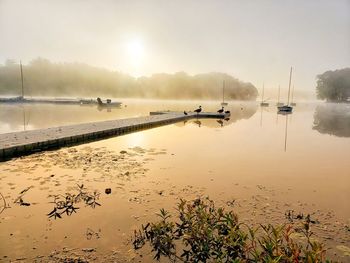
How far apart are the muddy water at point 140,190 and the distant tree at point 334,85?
122026 mm

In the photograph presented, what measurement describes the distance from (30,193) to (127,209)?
3.03m

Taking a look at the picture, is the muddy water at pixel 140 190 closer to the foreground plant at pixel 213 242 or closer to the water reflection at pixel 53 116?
the foreground plant at pixel 213 242

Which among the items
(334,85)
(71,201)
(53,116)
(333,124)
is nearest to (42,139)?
(71,201)

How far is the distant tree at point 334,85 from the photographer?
119438mm

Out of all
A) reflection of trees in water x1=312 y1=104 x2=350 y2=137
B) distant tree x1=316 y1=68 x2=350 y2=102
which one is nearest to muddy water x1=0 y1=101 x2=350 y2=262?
reflection of trees in water x1=312 y1=104 x2=350 y2=137

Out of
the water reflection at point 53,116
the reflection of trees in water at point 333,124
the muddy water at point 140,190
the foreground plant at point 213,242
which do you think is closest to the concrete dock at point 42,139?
the muddy water at point 140,190

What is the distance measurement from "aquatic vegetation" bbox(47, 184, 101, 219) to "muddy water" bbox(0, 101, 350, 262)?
0.25 feet

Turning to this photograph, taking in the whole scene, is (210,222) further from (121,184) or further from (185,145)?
(185,145)

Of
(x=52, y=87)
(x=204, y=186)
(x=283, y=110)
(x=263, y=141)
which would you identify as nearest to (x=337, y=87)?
(x=283, y=110)

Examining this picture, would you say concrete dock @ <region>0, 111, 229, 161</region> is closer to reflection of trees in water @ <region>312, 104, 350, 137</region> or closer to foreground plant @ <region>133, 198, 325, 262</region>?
foreground plant @ <region>133, 198, 325, 262</region>

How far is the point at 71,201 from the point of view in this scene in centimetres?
745

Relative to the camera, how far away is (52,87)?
188625 millimetres

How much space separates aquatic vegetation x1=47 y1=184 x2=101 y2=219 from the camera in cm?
679

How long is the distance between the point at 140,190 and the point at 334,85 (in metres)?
134
